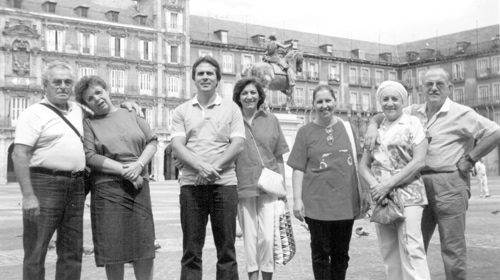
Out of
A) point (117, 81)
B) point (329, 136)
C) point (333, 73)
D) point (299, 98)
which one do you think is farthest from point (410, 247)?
point (333, 73)

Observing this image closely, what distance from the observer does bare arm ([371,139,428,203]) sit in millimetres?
4578

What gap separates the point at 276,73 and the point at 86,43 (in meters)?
35.3

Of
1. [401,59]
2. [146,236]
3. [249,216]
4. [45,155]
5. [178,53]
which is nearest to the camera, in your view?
[45,155]

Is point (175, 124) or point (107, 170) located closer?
point (107, 170)

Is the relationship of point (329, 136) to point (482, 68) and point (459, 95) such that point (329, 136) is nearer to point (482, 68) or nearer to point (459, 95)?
point (482, 68)

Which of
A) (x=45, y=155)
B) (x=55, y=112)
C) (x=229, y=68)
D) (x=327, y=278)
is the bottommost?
(x=327, y=278)

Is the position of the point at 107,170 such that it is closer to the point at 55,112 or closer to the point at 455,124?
the point at 55,112

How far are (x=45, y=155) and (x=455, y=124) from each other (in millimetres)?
3127

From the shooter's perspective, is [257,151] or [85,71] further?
[85,71]

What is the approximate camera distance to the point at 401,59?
6644cm

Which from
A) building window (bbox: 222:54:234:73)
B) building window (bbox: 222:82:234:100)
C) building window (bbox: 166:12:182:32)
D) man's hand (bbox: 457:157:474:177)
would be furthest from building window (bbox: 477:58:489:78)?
man's hand (bbox: 457:157:474:177)

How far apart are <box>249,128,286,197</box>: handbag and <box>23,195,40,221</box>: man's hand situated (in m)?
1.77

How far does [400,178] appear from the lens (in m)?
4.59

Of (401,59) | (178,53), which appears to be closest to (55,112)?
(178,53)
